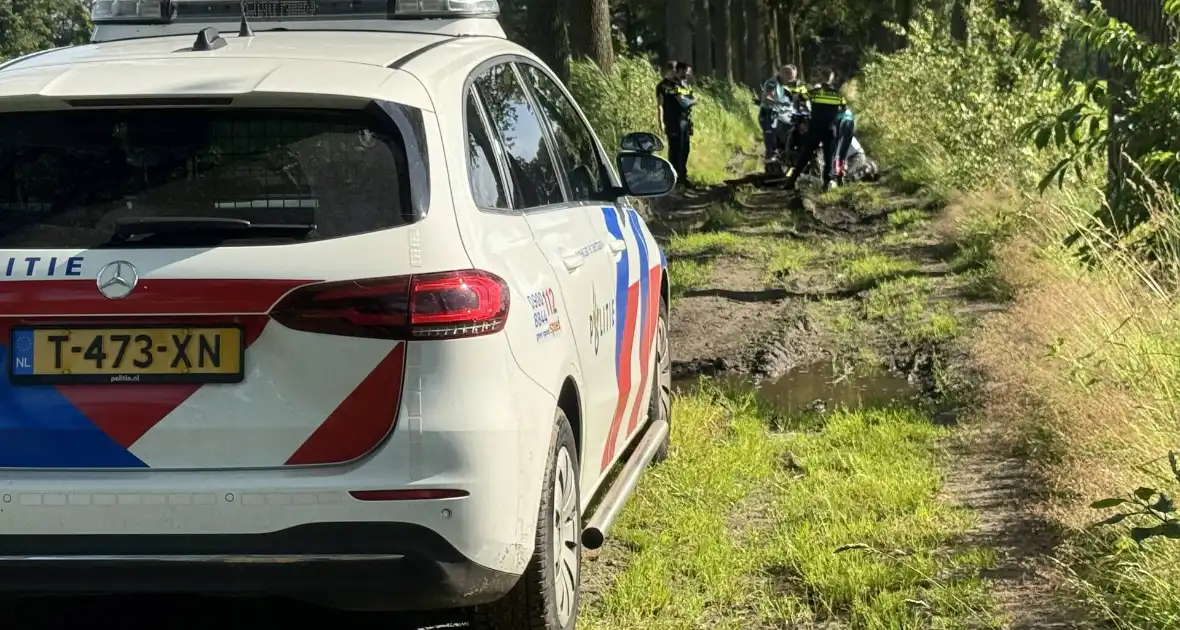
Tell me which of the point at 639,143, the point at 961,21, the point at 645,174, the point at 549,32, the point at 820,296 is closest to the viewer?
the point at 645,174

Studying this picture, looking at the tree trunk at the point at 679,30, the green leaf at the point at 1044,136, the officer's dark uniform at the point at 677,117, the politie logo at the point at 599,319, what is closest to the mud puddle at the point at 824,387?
the green leaf at the point at 1044,136

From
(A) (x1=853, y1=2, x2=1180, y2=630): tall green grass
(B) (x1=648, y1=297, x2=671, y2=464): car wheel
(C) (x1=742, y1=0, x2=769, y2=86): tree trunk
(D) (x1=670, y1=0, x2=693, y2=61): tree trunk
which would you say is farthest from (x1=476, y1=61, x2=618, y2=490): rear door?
(C) (x1=742, y1=0, x2=769, y2=86): tree trunk

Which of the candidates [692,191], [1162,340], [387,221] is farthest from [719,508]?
[692,191]

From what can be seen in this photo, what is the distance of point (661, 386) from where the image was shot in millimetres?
6262

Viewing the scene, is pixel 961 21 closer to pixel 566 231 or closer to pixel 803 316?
pixel 803 316

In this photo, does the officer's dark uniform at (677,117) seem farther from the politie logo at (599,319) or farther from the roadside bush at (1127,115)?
the politie logo at (599,319)

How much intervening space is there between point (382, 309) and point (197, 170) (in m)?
0.63

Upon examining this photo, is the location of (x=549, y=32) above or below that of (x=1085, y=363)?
below

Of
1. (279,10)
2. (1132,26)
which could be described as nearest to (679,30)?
(1132,26)

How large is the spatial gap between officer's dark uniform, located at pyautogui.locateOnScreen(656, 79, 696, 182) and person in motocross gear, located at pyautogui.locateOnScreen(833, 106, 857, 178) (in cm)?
217

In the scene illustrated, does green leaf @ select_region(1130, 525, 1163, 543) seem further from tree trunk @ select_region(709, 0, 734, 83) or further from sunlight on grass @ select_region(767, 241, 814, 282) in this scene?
tree trunk @ select_region(709, 0, 734, 83)

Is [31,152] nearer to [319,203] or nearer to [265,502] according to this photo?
[319,203]

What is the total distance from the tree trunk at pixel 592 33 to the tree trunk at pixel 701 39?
1081 inches

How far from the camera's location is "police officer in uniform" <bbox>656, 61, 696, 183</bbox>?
1966 cm
